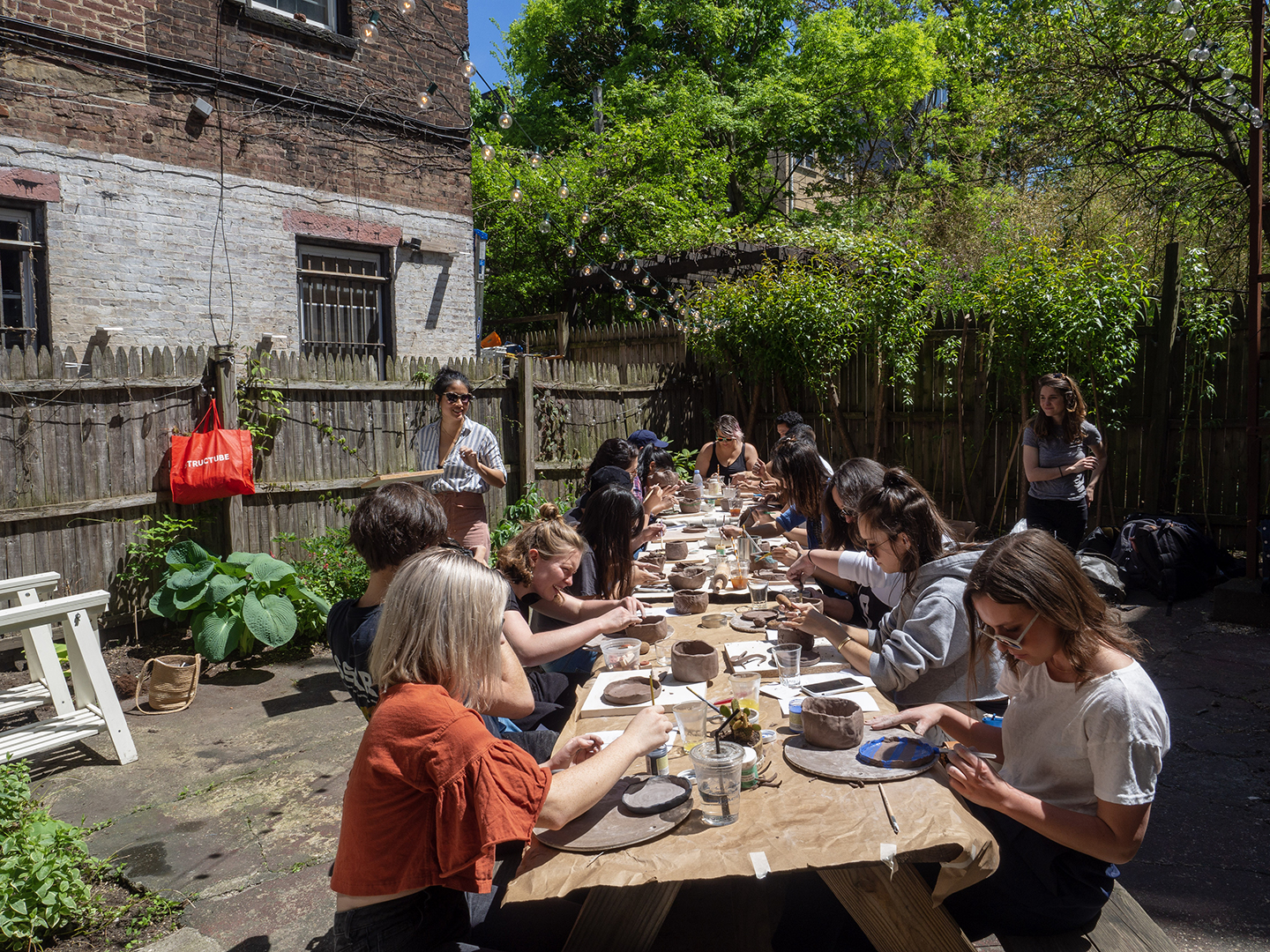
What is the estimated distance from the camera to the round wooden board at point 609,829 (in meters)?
1.89

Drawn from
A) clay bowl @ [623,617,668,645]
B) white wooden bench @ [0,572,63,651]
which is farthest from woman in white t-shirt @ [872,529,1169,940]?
white wooden bench @ [0,572,63,651]

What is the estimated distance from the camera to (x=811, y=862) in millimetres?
1807

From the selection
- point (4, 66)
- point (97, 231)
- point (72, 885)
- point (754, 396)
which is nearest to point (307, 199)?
point (97, 231)

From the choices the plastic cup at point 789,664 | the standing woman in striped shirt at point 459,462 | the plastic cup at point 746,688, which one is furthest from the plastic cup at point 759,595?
the standing woman in striped shirt at point 459,462

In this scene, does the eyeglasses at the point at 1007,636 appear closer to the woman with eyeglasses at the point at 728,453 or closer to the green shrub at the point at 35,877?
the green shrub at the point at 35,877

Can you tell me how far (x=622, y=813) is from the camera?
6.61 ft

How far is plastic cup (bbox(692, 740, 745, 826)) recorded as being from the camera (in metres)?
1.97

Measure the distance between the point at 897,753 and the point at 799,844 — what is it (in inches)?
19.1

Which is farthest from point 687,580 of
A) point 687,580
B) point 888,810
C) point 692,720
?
point 888,810

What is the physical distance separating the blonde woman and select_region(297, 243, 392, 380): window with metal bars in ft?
23.7

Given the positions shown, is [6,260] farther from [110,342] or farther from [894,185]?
[894,185]

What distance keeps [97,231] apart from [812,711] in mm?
7738

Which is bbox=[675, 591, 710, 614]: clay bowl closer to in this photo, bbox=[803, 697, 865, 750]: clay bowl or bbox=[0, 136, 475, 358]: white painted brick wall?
bbox=[803, 697, 865, 750]: clay bowl

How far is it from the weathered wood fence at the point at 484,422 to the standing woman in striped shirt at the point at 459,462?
1869 mm
